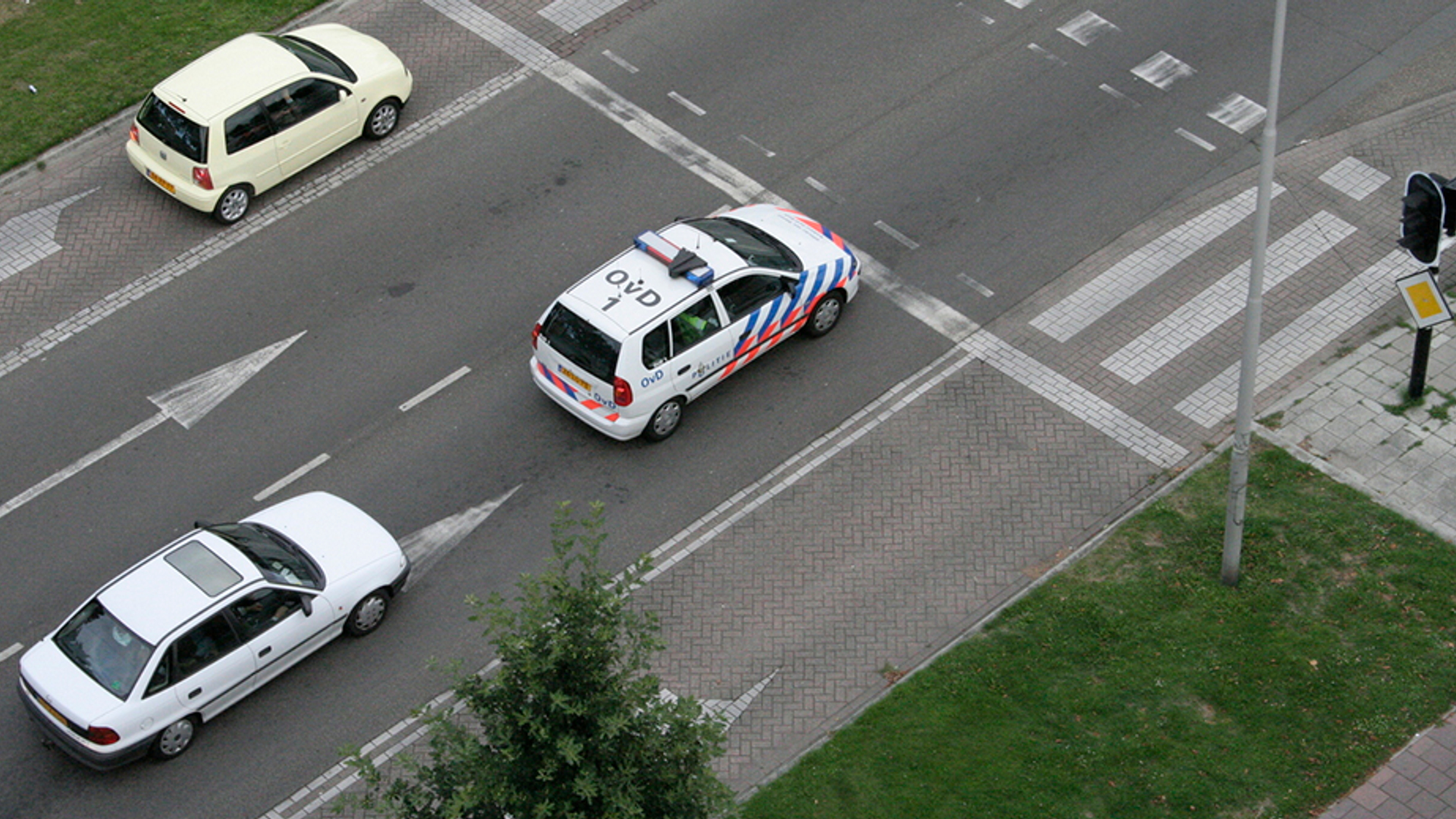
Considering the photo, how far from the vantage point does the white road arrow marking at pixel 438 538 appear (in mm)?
16328

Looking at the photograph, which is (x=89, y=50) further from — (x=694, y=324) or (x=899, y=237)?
(x=899, y=237)

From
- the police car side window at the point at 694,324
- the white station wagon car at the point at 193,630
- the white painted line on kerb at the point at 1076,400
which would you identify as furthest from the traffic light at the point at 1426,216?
the white station wagon car at the point at 193,630

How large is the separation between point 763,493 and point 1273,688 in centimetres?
558

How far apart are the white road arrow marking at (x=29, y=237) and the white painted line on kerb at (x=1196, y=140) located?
572 inches

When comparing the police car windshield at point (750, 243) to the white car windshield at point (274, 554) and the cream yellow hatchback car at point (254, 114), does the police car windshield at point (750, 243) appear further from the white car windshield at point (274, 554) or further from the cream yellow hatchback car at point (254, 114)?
the white car windshield at point (274, 554)

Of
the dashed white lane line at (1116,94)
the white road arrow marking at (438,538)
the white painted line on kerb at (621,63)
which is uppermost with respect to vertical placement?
the white painted line on kerb at (621,63)

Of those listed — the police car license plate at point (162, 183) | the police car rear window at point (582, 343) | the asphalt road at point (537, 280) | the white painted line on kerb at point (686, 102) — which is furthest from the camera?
the white painted line on kerb at point (686, 102)

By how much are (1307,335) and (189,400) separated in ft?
42.9

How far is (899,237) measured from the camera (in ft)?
64.5

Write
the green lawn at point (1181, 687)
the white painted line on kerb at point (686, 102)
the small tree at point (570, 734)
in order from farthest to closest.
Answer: the white painted line on kerb at point (686, 102)
the green lawn at point (1181, 687)
the small tree at point (570, 734)

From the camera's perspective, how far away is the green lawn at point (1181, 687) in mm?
13828

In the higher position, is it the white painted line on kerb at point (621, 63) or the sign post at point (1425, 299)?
the sign post at point (1425, 299)

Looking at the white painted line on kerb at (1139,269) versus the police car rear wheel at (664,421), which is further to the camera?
the white painted line on kerb at (1139,269)

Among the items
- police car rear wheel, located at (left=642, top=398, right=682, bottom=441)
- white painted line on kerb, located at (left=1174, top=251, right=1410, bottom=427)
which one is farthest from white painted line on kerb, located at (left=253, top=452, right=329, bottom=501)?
white painted line on kerb, located at (left=1174, top=251, right=1410, bottom=427)
